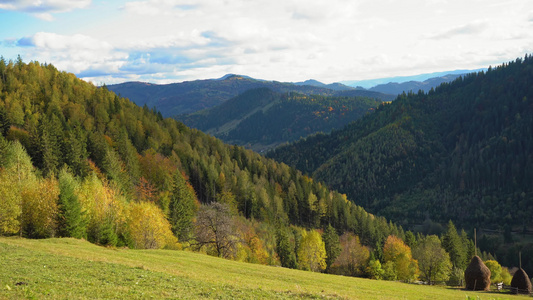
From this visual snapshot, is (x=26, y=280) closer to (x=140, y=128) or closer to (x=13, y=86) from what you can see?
(x=140, y=128)

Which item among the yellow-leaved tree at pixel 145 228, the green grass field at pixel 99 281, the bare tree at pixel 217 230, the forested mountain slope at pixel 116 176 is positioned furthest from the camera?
the bare tree at pixel 217 230

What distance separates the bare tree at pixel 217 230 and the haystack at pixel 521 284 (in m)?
52.9

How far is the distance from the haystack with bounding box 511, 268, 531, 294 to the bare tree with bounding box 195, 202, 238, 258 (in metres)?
52.9

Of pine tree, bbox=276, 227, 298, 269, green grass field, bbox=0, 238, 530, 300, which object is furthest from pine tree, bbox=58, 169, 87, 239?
pine tree, bbox=276, 227, 298, 269

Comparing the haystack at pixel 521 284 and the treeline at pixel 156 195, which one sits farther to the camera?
the haystack at pixel 521 284

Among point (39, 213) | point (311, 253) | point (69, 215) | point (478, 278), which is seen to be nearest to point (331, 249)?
point (311, 253)

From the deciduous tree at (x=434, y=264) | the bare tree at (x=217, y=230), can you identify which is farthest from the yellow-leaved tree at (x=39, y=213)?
the deciduous tree at (x=434, y=264)

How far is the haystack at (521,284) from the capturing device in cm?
6316

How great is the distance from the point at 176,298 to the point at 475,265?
6141 centimetres

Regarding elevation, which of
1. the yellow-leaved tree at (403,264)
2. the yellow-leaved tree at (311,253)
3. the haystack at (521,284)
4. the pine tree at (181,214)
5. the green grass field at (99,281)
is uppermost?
the green grass field at (99,281)

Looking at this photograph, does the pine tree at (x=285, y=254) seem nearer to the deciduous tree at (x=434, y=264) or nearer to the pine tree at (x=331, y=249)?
the pine tree at (x=331, y=249)

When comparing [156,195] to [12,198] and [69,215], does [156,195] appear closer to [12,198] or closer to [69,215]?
[69,215]

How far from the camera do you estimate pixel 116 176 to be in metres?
93.2

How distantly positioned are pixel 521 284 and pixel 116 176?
93.0 m
